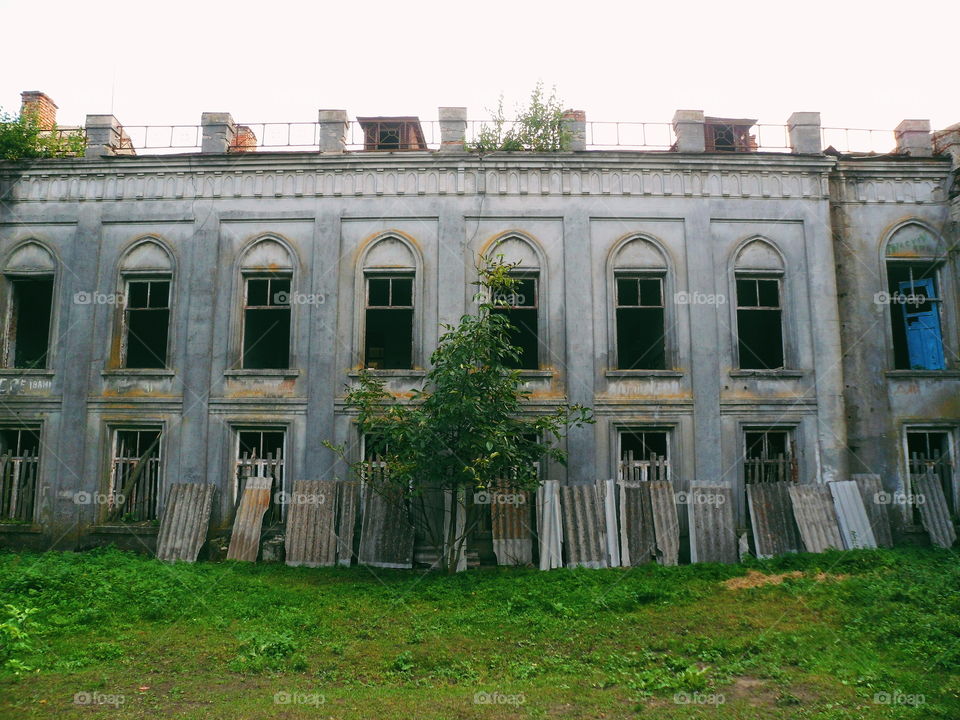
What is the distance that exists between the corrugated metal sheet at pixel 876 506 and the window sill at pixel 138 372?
1421 cm

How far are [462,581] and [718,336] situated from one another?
725 centimetres

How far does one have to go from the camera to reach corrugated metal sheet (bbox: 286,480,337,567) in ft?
42.8

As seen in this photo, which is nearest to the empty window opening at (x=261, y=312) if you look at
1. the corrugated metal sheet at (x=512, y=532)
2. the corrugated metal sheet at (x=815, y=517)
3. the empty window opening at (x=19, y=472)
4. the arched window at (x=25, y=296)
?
the arched window at (x=25, y=296)

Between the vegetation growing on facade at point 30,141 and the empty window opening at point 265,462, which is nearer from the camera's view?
the empty window opening at point 265,462

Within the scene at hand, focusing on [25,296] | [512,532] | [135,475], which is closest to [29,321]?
[25,296]

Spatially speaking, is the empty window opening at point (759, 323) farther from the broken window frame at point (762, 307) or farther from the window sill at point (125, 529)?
the window sill at point (125, 529)

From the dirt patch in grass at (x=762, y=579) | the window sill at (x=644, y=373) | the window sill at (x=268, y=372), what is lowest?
the dirt patch in grass at (x=762, y=579)

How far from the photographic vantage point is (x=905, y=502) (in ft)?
45.2

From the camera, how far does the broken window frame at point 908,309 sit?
14.6 metres

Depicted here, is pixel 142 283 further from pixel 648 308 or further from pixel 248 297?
pixel 648 308

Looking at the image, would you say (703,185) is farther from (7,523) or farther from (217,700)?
(7,523)

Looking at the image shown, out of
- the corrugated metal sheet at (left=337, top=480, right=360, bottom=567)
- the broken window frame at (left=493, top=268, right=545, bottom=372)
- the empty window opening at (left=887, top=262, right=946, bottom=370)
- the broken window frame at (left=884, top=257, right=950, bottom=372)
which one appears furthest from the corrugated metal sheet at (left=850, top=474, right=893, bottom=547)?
the corrugated metal sheet at (left=337, top=480, right=360, bottom=567)

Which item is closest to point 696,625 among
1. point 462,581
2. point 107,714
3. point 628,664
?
point 628,664

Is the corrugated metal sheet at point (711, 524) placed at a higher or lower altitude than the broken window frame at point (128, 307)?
lower
